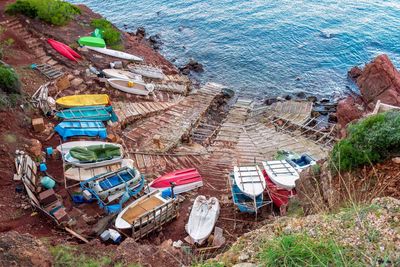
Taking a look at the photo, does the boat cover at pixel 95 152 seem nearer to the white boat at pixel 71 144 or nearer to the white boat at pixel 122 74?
the white boat at pixel 71 144

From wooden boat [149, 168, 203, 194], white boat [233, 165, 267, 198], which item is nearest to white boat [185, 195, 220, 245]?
wooden boat [149, 168, 203, 194]

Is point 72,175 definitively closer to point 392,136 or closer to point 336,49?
point 392,136

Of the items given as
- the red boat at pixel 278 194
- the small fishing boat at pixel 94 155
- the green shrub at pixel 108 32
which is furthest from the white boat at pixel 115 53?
the red boat at pixel 278 194

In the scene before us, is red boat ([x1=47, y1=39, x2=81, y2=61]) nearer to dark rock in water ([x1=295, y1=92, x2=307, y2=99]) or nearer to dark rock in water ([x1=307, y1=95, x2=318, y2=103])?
dark rock in water ([x1=295, y1=92, x2=307, y2=99])

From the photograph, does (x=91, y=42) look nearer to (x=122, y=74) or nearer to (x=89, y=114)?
(x=122, y=74)

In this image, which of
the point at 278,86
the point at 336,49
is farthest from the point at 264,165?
the point at 336,49

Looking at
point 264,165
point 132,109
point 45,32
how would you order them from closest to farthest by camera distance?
point 264,165, point 132,109, point 45,32
